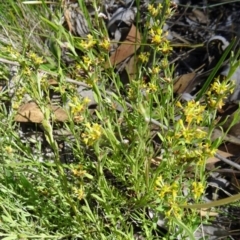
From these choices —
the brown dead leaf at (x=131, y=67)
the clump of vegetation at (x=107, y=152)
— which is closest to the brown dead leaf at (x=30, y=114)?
the clump of vegetation at (x=107, y=152)

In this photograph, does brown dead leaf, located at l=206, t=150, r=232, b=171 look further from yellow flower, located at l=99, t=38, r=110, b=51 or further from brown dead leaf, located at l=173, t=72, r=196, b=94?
yellow flower, located at l=99, t=38, r=110, b=51

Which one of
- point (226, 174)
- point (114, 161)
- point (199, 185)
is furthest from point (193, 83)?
point (199, 185)

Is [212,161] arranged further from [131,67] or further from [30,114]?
[30,114]

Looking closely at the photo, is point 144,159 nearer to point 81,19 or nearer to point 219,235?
point 219,235


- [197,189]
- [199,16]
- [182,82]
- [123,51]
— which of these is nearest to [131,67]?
[123,51]

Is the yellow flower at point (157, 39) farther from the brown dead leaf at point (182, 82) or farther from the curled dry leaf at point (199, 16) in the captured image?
the curled dry leaf at point (199, 16)

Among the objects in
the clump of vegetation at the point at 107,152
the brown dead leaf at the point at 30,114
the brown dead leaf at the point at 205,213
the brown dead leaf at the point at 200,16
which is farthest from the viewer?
the brown dead leaf at the point at 200,16

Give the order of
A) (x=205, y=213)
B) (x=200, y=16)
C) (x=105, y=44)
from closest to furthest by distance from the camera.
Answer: (x=105, y=44)
(x=205, y=213)
(x=200, y=16)

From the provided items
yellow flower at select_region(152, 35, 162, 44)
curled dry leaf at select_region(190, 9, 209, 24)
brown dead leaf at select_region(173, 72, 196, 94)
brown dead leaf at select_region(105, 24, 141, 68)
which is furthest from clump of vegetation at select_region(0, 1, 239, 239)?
curled dry leaf at select_region(190, 9, 209, 24)
